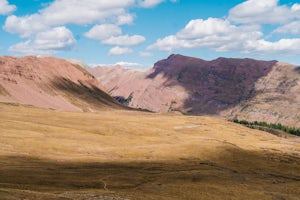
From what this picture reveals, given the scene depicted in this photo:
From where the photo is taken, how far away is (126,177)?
3984 inches

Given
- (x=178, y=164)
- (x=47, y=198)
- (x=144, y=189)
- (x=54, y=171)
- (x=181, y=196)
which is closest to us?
(x=47, y=198)

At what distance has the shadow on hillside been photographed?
271ft

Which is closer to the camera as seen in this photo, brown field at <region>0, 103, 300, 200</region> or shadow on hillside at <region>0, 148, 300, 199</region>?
brown field at <region>0, 103, 300, 200</region>

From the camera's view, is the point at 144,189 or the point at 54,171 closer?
the point at 144,189

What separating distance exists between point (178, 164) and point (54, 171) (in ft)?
175

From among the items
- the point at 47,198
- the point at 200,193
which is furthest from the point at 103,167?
the point at 47,198

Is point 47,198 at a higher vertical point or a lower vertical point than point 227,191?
higher

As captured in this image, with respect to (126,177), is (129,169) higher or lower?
lower

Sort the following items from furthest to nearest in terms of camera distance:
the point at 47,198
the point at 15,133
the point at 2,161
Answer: the point at 15,133 < the point at 2,161 < the point at 47,198

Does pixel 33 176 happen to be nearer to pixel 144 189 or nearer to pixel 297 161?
pixel 144 189

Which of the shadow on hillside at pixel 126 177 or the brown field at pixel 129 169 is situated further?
the shadow on hillside at pixel 126 177

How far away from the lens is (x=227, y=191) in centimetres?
9069

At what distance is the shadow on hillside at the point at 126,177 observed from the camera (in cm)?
8256

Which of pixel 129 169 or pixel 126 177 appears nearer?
pixel 126 177
